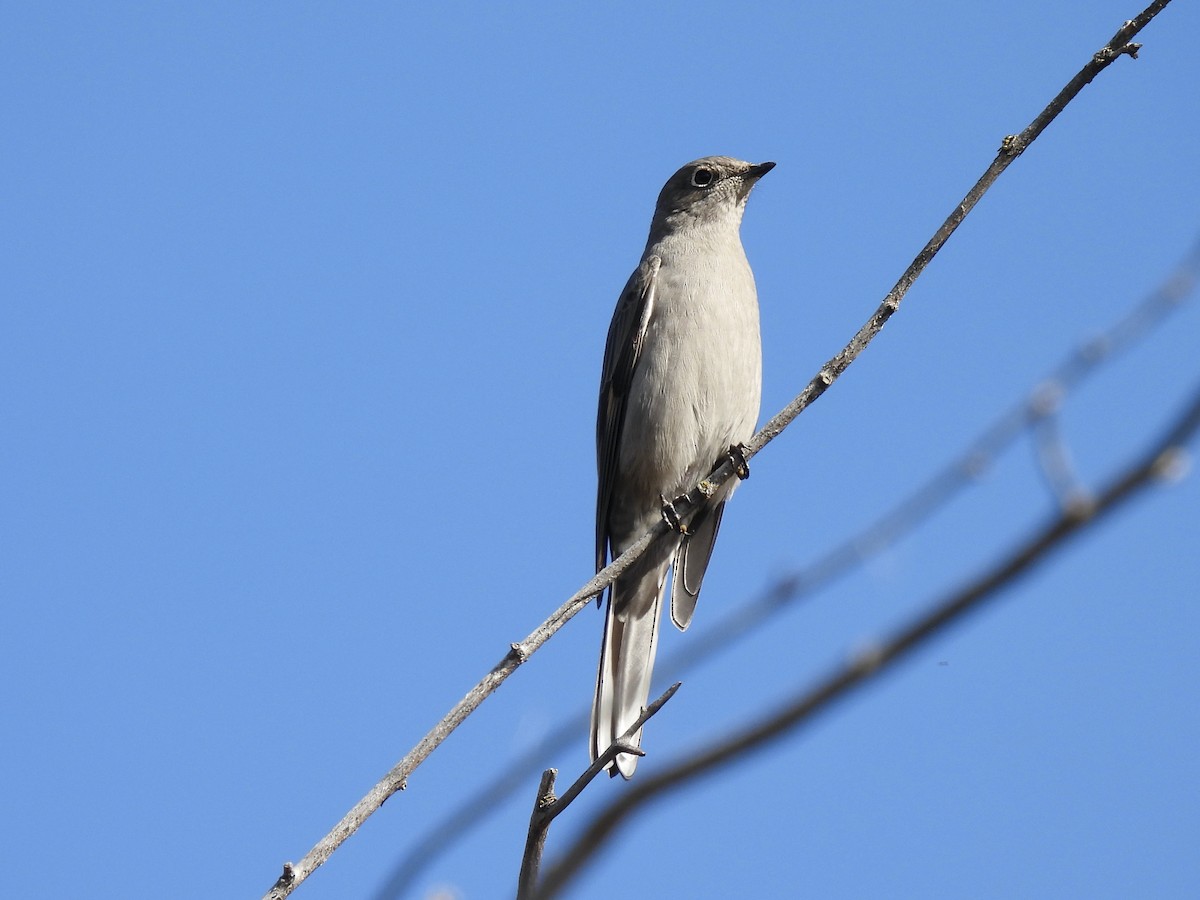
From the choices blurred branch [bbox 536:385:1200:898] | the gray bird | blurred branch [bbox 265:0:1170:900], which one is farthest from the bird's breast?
blurred branch [bbox 536:385:1200:898]

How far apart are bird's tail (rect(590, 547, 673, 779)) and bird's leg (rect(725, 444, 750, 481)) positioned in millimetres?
667

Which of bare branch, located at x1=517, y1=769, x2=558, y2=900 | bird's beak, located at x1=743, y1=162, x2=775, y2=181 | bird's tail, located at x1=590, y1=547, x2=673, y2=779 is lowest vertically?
bare branch, located at x1=517, y1=769, x2=558, y2=900

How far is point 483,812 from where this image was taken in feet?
4.76

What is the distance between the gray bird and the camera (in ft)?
21.7

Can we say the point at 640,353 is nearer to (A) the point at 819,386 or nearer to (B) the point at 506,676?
(A) the point at 819,386

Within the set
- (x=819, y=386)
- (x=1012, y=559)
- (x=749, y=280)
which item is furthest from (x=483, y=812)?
(x=749, y=280)

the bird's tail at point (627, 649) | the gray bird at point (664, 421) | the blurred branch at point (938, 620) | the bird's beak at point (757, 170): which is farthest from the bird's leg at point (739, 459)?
the blurred branch at point (938, 620)

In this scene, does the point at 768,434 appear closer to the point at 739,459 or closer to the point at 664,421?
the point at 739,459

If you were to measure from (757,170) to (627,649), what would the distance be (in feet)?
10.4

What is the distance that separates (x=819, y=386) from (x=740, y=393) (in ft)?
7.19

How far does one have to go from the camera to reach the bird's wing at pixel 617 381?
6.99 metres

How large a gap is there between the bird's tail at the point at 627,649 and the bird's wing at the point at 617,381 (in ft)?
1.30

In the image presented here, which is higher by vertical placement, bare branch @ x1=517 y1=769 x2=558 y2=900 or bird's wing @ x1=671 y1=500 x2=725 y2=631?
bird's wing @ x1=671 y1=500 x2=725 y2=631

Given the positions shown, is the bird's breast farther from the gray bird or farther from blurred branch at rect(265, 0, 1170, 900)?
blurred branch at rect(265, 0, 1170, 900)
